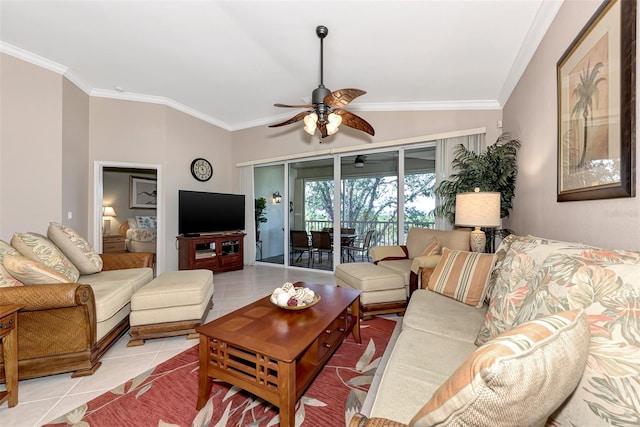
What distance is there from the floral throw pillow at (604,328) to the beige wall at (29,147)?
15.4 feet

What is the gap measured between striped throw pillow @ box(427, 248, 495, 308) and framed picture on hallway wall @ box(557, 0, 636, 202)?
0.71 m

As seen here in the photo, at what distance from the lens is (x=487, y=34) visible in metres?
2.47

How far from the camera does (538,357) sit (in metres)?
0.52

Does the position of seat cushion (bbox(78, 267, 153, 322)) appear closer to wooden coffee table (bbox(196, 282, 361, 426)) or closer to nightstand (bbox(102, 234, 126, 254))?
wooden coffee table (bbox(196, 282, 361, 426))

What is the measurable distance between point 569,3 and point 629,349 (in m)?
2.30

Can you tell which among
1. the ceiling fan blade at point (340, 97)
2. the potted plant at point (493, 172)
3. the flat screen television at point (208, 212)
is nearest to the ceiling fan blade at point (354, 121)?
the ceiling fan blade at point (340, 97)

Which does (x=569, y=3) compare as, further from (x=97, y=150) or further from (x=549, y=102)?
(x=97, y=150)

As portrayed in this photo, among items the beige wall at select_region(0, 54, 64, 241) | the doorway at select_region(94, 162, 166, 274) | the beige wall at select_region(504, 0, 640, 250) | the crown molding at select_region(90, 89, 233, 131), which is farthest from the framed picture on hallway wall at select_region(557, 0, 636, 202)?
the doorway at select_region(94, 162, 166, 274)

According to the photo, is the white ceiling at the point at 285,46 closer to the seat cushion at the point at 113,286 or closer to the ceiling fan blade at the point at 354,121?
the ceiling fan blade at the point at 354,121

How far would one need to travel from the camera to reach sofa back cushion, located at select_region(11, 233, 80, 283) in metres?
2.03

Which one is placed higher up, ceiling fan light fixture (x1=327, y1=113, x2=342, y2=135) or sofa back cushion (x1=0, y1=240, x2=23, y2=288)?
ceiling fan light fixture (x1=327, y1=113, x2=342, y2=135)

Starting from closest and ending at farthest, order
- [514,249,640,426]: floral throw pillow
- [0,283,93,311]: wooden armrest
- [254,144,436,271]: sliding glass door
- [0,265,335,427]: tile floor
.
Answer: [514,249,640,426]: floral throw pillow → [0,265,335,427]: tile floor → [0,283,93,311]: wooden armrest → [254,144,436,271]: sliding glass door

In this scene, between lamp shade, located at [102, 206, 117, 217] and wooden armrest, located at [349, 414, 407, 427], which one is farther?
lamp shade, located at [102, 206, 117, 217]

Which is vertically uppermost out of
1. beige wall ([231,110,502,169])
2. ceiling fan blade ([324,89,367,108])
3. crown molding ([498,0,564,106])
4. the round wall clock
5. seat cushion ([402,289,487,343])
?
crown molding ([498,0,564,106])
